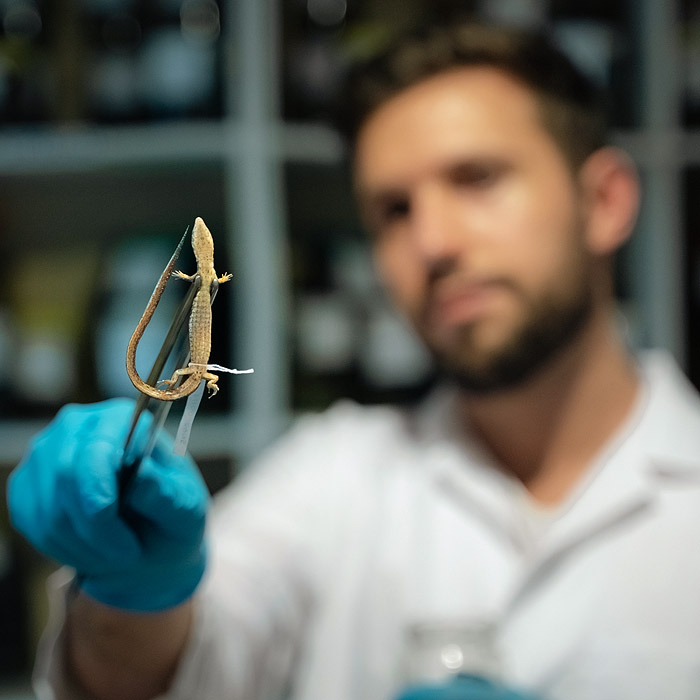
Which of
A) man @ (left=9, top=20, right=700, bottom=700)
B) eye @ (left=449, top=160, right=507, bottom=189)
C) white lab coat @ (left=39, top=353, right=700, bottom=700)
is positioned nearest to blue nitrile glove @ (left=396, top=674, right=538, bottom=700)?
man @ (left=9, top=20, right=700, bottom=700)

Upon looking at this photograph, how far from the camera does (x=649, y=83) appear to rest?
40.6 inches

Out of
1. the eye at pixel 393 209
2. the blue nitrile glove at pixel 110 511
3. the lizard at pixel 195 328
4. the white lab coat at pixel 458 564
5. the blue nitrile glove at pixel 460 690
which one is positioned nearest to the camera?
the lizard at pixel 195 328

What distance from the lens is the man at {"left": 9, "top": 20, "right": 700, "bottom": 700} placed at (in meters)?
0.69

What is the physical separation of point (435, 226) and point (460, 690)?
0.42 metres

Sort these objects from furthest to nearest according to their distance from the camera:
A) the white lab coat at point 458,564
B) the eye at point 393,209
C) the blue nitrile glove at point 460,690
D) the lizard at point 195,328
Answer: the eye at point 393,209, the white lab coat at point 458,564, the blue nitrile glove at point 460,690, the lizard at point 195,328

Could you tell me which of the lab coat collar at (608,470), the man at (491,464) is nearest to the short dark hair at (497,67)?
the man at (491,464)

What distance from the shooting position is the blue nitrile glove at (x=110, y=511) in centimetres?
39

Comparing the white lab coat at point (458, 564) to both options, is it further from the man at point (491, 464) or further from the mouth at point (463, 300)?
the mouth at point (463, 300)

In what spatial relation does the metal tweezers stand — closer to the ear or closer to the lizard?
the lizard

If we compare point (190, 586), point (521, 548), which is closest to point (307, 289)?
point (521, 548)

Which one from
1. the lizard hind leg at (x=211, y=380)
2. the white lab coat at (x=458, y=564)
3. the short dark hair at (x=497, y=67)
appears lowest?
the white lab coat at (x=458, y=564)

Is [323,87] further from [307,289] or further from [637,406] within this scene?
[637,406]

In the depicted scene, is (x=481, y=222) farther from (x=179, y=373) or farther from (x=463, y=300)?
(x=179, y=373)

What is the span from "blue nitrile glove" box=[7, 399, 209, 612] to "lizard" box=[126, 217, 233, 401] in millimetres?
112
